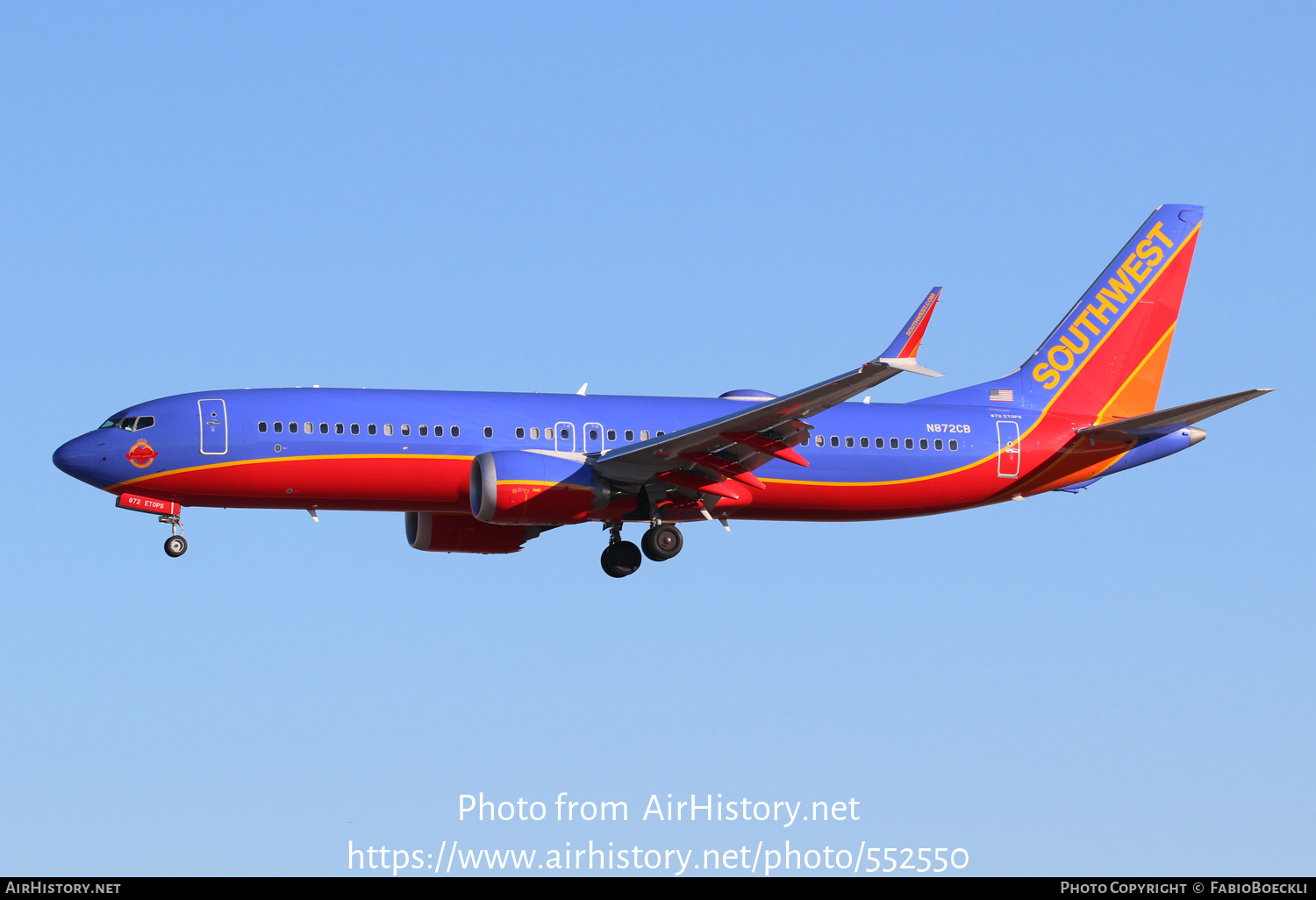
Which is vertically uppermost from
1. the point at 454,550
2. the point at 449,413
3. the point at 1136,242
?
the point at 1136,242

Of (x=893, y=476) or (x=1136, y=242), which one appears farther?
(x=1136, y=242)

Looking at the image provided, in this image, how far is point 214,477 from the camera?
1652 inches

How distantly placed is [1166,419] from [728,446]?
41.2 feet

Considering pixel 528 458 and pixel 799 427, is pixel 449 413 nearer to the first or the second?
pixel 528 458

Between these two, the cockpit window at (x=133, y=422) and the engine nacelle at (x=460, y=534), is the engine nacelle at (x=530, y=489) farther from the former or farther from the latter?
the cockpit window at (x=133, y=422)

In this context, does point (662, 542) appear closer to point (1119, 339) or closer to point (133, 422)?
point (133, 422)

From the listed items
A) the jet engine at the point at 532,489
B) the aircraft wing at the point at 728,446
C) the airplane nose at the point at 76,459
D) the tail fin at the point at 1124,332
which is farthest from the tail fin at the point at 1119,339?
the airplane nose at the point at 76,459

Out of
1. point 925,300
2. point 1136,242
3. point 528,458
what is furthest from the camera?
point 1136,242

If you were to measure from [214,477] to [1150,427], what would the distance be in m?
25.4

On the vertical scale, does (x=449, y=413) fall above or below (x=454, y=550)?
above

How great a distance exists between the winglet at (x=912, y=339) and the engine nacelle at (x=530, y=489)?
978 centimetres

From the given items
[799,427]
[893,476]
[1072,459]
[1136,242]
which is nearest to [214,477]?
[799,427]

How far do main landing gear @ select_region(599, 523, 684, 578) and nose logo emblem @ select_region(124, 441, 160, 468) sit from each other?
39.5 feet

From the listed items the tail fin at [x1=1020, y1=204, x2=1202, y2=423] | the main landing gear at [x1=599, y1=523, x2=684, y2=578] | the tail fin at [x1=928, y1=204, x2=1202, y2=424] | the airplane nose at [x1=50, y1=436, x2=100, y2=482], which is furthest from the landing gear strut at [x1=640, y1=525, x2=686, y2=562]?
the airplane nose at [x1=50, y1=436, x2=100, y2=482]
